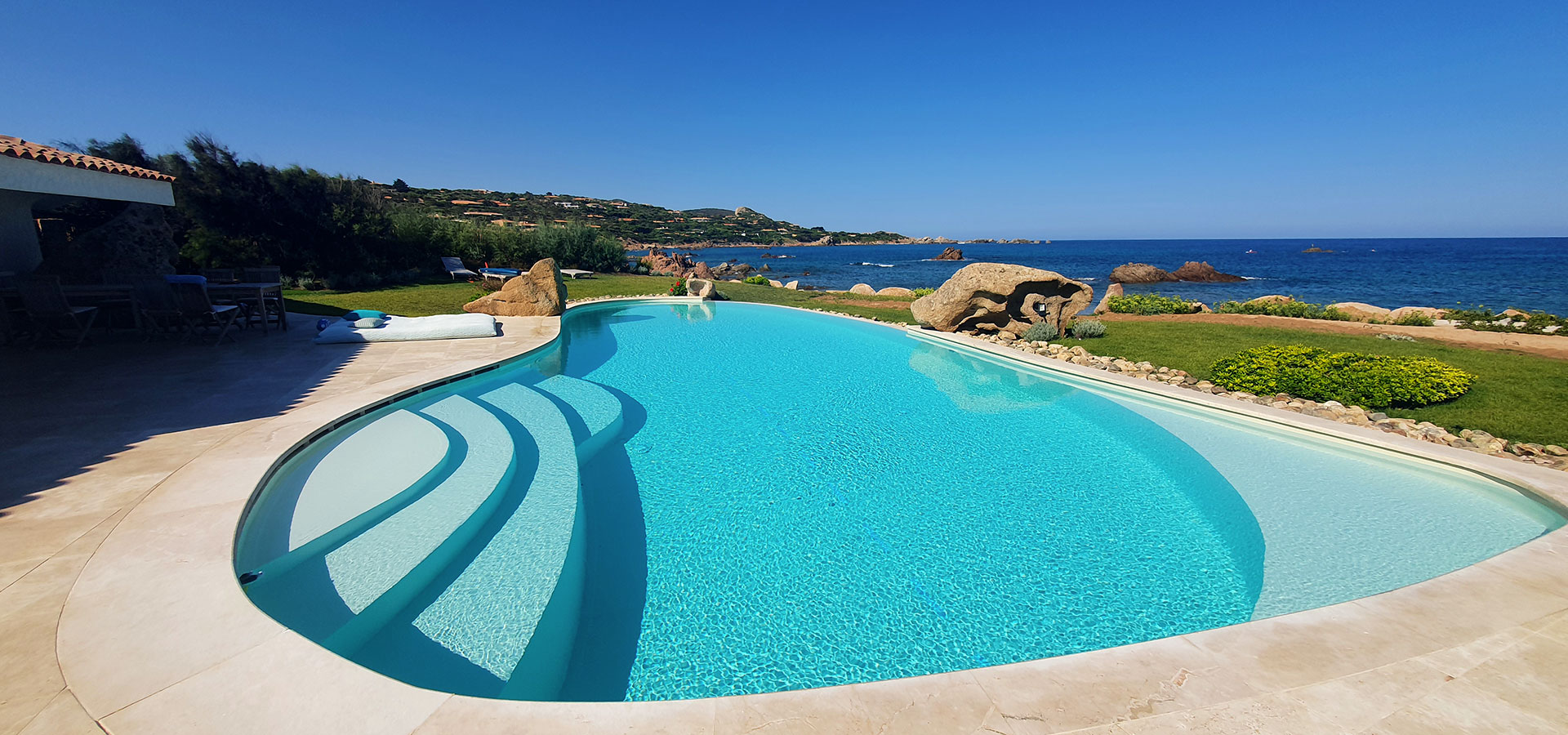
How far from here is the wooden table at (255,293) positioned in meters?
8.38

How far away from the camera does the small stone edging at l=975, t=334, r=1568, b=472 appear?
5.21 metres

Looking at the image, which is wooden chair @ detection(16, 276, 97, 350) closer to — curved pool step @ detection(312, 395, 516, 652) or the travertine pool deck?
the travertine pool deck

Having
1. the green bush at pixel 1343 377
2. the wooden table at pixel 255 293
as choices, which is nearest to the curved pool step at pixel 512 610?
the wooden table at pixel 255 293

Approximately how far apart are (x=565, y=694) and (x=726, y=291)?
19148 millimetres

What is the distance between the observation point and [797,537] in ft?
14.5

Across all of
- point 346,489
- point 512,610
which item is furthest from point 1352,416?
Answer: point 346,489

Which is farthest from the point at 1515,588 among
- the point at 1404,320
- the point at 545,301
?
the point at 1404,320

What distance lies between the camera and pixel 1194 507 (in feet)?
16.2

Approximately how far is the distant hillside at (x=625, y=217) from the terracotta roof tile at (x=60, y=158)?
1429cm

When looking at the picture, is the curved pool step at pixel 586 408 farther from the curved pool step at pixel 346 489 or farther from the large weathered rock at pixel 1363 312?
the large weathered rock at pixel 1363 312

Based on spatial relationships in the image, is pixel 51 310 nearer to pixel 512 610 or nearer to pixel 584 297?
pixel 512 610

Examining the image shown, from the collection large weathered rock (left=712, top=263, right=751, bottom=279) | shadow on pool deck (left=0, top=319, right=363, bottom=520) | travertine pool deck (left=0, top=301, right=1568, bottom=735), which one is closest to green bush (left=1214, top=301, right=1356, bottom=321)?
travertine pool deck (left=0, top=301, right=1568, bottom=735)

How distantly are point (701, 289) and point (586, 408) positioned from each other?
488 inches

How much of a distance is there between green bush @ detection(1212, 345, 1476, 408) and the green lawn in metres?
0.20
